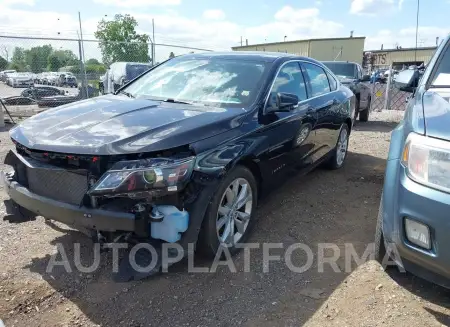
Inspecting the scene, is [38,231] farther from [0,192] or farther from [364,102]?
[364,102]

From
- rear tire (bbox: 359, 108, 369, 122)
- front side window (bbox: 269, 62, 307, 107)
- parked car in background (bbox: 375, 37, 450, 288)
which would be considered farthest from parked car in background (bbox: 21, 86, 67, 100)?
parked car in background (bbox: 375, 37, 450, 288)

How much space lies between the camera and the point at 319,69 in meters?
4.98

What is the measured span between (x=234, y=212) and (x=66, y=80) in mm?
15619

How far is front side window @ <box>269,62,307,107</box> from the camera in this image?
3656 mm

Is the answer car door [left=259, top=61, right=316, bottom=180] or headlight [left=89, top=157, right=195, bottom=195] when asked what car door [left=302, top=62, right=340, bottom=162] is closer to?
car door [left=259, top=61, right=316, bottom=180]

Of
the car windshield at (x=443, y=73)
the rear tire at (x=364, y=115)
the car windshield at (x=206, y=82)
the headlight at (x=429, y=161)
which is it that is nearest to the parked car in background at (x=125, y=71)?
the rear tire at (x=364, y=115)

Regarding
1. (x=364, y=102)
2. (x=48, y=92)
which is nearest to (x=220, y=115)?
(x=364, y=102)

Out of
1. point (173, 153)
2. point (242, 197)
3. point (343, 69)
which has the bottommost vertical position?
point (242, 197)

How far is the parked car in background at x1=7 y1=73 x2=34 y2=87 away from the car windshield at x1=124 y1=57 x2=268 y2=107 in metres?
11.8

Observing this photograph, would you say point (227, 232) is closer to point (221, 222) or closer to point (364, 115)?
point (221, 222)

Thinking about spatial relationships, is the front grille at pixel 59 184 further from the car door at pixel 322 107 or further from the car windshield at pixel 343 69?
the car windshield at pixel 343 69

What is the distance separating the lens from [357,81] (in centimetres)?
991

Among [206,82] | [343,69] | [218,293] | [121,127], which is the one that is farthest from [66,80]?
[218,293]

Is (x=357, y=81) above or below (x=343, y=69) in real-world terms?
below
